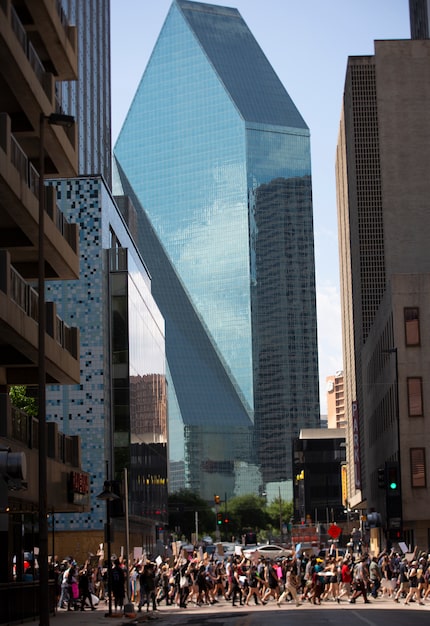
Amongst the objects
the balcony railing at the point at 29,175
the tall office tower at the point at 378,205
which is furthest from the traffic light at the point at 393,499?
the tall office tower at the point at 378,205

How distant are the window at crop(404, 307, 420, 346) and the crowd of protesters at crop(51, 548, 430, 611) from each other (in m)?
20.2

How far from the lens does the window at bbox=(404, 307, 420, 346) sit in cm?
7381

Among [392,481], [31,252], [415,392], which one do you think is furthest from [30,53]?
[415,392]

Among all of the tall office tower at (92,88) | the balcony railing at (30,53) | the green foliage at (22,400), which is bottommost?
the green foliage at (22,400)

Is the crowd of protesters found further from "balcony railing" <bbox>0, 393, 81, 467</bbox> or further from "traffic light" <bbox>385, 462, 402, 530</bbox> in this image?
"balcony railing" <bbox>0, 393, 81, 467</bbox>

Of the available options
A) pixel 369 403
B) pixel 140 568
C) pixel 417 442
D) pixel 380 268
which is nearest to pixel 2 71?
pixel 140 568

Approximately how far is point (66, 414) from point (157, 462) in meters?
32.3

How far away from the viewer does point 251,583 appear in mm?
49625

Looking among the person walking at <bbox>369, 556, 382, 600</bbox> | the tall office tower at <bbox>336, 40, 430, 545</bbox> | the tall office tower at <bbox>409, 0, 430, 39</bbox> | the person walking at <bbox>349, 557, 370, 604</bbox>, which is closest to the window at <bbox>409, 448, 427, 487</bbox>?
the tall office tower at <bbox>336, 40, 430, 545</bbox>

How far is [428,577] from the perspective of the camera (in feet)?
159

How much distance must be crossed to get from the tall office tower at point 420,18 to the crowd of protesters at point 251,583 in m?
95.8

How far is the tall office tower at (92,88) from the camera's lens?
440 feet

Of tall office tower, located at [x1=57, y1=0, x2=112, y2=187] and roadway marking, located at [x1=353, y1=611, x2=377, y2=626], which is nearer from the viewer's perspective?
roadway marking, located at [x1=353, y1=611, x2=377, y2=626]

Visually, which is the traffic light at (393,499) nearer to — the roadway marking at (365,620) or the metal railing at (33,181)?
the roadway marking at (365,620)
